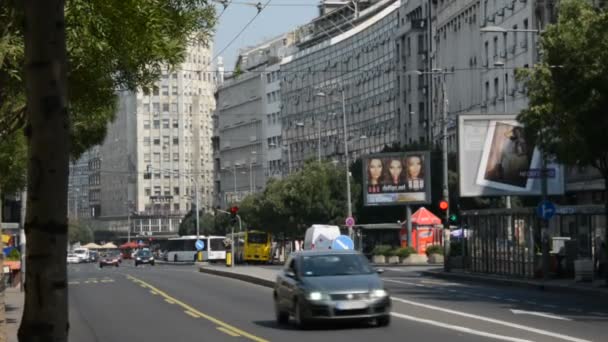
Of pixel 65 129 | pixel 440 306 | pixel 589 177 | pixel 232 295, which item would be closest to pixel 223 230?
pixel 589 177

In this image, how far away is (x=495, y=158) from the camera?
180 feet

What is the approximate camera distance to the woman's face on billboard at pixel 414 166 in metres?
76.8

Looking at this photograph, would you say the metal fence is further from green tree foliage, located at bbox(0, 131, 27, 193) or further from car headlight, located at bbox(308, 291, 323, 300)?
car headlight, located at bbox(308, 291, 323, 300)

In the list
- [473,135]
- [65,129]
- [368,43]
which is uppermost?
[368,43]

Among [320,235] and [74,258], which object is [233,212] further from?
[74,258]

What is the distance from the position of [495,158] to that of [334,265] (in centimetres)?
3090

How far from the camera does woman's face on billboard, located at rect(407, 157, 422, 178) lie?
76750 millimetres

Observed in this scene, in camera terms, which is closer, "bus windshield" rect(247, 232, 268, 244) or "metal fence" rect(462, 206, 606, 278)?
"metal fence" rect(462, 206, 606, 278)

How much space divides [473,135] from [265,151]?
101 m

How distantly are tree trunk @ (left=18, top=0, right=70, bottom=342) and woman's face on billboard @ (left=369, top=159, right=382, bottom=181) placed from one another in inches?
2812

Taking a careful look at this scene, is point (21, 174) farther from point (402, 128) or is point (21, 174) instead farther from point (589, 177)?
point (402, 128)

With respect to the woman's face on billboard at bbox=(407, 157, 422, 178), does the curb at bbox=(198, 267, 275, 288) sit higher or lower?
lower

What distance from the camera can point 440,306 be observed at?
1236 inches

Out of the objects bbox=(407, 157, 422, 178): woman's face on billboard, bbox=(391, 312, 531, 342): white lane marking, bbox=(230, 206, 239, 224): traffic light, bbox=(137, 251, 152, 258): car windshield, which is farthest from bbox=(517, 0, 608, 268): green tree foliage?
bbox=(137, 251, 152, 258): car windshield
